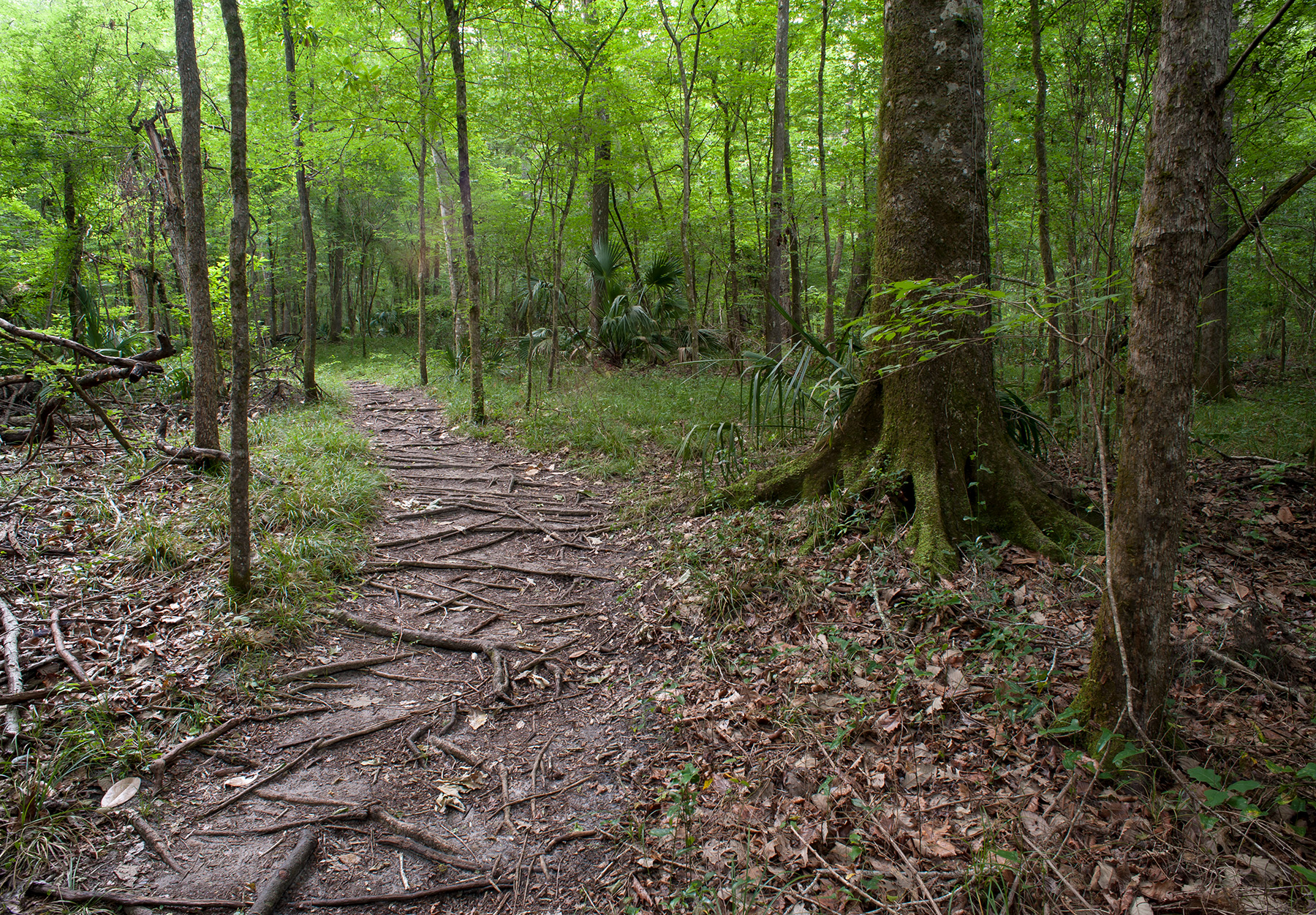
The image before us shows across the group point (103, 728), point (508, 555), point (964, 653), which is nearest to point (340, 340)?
point (508, 555)

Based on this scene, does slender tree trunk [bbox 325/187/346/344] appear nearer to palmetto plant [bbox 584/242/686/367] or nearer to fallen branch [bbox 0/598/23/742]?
palmetto plant [bbox 584/242/686/367]

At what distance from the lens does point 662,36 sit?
11.2 metres

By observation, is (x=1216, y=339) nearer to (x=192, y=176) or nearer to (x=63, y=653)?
(x=192, y=176)

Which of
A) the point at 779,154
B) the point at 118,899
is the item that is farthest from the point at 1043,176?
the point at 118,899

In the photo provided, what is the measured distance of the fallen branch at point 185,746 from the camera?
2.61 m

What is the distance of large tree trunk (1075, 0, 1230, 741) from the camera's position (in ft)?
5.72

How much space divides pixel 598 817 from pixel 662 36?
41.3 feet

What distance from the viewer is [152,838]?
233 centimetres

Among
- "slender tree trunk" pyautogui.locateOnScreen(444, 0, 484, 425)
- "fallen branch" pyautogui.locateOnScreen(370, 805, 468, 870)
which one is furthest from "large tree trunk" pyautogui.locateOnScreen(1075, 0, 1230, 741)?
"slender tree trunk" pyautogui.locateOnScreen(444, 0, 484, 425)

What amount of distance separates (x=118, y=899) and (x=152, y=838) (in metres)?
0.29

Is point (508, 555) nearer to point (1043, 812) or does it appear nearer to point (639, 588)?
point (639, 588)

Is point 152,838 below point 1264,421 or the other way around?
below

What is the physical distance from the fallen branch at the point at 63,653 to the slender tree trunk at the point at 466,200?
560 cm

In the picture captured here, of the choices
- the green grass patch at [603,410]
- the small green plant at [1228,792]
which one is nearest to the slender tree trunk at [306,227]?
the green grass patch at [603,410]
